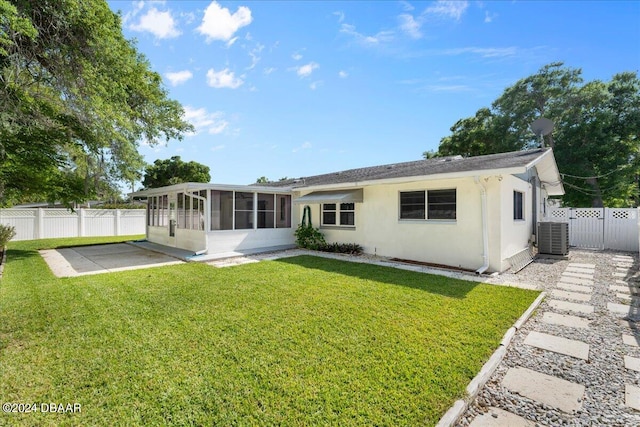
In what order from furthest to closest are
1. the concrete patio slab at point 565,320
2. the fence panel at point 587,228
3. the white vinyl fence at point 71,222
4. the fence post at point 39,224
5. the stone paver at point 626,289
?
the fence post at point 39,224
the white vinyl fence at point 71,222
the fence panel at point 587,228
the stone paver at point 626,289
the concrete patio slab at point 565,320

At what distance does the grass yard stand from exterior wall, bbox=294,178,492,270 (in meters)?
2.45

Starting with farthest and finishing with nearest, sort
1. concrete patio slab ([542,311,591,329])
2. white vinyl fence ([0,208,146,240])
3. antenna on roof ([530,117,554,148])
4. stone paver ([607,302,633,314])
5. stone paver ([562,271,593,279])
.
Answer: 1. white vinyl fence ([0,208,146,240])
2. antenna on roof ([530,117,554,148])
3. stone paver ([562,271,593,279])
4. stone paver ([607,302,633,314])
5. concrete patio slab ([542,311,591,329])

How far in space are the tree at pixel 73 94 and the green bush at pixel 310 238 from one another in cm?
740

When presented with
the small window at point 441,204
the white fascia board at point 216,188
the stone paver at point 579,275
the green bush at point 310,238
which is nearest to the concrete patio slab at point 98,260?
the white fascia board at point 216,188

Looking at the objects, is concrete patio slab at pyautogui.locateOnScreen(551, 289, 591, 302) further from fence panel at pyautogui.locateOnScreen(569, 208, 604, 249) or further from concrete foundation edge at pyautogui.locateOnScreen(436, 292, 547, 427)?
fence panel at pyautogui.locateOnScreen(569, 208, 604, 249)

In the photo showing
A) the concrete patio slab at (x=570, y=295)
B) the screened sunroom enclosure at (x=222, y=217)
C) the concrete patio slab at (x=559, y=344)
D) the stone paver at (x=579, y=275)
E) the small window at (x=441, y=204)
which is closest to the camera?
the concrete patio slab at (x=559, y=344)

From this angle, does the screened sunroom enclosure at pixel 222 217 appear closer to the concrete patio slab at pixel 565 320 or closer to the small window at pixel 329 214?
the small window at pixel 329 214

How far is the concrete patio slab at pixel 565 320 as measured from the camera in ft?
17.4

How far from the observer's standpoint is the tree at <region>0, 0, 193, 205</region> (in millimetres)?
7270

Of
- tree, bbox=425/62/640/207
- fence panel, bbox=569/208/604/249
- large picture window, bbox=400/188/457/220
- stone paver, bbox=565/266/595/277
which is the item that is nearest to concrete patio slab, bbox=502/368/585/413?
large picture window, bbox=400/188/457/220

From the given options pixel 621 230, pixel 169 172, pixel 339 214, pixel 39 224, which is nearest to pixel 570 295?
pixel 339 214

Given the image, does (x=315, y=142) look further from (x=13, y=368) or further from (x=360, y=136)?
(x=13, y=368)

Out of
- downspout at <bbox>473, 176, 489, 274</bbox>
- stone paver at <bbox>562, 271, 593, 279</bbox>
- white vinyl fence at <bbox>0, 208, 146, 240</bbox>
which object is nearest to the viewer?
stone paver at <bbox>562, 271, 593, 279</bbox>

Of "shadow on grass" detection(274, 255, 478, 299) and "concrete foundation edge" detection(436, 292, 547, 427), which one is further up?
"shadow on grass" detection(274, 255, 478, 299)
